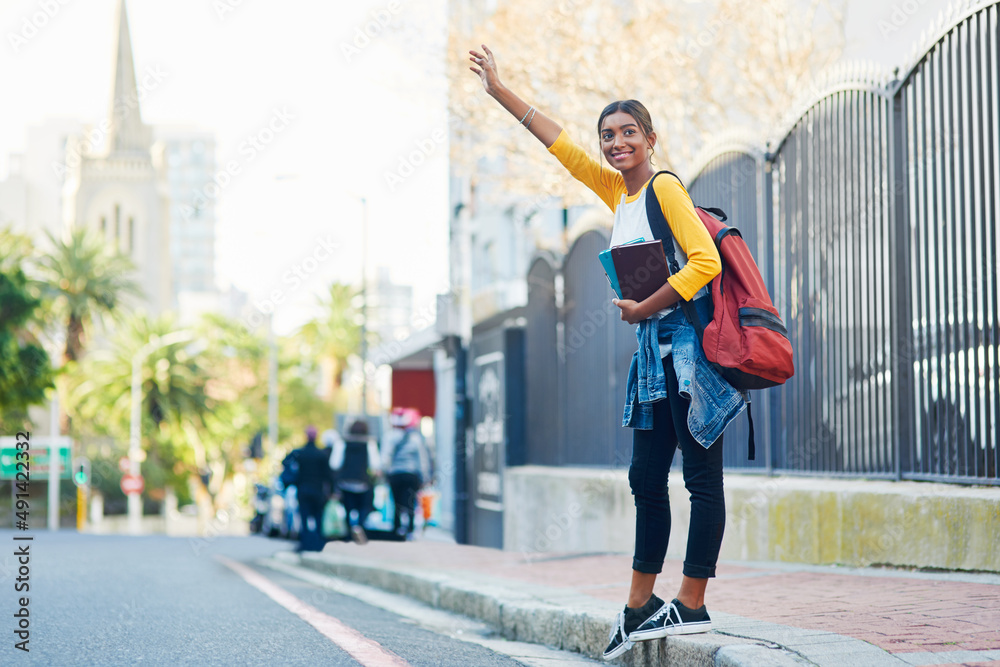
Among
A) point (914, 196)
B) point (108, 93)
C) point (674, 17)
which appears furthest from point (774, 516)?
point (108, 93)

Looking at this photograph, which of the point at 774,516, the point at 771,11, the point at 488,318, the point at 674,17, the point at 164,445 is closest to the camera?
the point at 774,516

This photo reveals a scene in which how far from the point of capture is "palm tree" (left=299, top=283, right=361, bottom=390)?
60.9 meters

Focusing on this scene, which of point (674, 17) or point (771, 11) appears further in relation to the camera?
point (674, 17)

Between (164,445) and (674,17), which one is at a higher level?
(674,17)

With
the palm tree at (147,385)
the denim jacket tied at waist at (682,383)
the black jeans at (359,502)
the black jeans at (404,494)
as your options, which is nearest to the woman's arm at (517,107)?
the denim jacket tied at waist at (682,383)

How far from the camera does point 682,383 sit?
3.76 meters

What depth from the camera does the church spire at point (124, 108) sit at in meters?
110

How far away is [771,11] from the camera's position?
45.5ft

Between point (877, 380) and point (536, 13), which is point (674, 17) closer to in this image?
point (536, 13)

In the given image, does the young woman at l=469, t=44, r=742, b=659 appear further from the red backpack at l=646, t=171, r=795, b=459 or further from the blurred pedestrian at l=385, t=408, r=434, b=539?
the blurred pedestrian at l=385, t=408, r=434, b=539

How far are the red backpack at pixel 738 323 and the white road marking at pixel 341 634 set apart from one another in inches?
66.1

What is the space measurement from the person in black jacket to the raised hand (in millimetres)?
9699

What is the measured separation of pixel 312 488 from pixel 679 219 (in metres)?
10.5

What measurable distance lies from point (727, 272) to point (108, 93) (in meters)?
115
